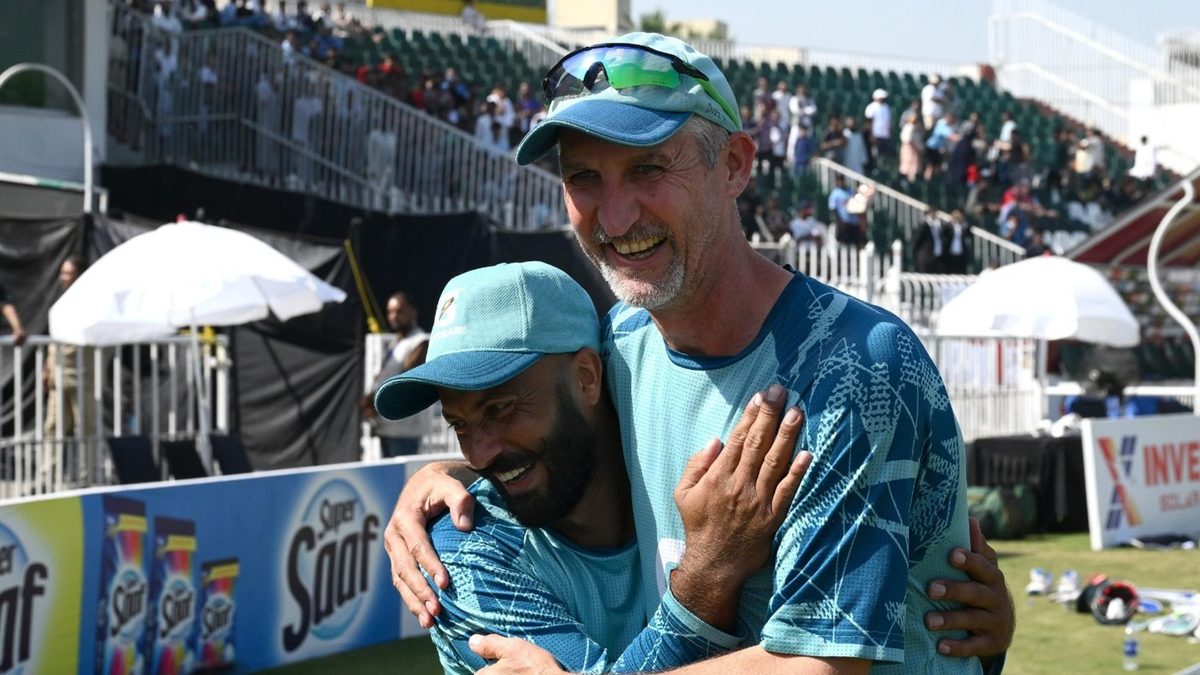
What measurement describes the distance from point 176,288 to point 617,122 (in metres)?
9.31

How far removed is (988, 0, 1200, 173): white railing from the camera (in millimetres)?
34812

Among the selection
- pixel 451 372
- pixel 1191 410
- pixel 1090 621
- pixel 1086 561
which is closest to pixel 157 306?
pixel 1090 621

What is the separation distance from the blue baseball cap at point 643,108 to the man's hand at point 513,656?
707 mm

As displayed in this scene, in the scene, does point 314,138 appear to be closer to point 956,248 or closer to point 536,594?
point 956,248

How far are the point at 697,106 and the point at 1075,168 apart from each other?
99.8 feet

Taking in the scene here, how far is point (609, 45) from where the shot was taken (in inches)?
96.5

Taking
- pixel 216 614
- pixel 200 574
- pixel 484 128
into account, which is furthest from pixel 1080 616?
pixel 484 128

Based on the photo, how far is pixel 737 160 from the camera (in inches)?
97.6

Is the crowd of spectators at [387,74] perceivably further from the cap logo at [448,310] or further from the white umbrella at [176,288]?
the cap logo at [448,310]

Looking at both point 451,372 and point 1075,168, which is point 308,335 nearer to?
point 451,372

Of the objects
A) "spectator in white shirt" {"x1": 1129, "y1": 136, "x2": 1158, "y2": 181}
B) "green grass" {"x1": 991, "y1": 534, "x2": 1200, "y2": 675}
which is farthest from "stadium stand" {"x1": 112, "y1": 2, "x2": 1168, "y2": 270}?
"green grass" {"x1": 991, "y1": 534, "x2": 1200, "y2": 675}

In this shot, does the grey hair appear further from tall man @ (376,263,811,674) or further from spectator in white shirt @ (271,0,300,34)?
spectator in white shirt @ (271,0,300,34)

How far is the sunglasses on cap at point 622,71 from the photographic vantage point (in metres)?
2.36

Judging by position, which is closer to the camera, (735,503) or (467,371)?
(735,503)
